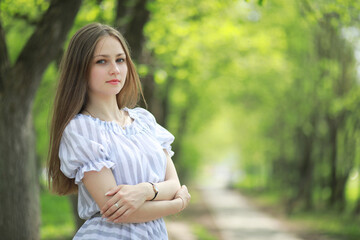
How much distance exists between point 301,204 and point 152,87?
56.6ft

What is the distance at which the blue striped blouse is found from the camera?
257 cm

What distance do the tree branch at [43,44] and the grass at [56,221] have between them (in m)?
5.90

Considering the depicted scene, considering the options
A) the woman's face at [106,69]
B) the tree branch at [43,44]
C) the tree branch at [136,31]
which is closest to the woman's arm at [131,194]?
the woman's face at [106,69]

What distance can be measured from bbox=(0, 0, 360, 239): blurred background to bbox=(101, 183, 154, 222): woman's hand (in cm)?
103

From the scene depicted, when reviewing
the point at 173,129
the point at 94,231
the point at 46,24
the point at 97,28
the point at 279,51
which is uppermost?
the point at 279,51

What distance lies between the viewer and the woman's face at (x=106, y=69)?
269cm

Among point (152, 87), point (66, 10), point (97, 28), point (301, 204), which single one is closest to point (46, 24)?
point (66, 10)

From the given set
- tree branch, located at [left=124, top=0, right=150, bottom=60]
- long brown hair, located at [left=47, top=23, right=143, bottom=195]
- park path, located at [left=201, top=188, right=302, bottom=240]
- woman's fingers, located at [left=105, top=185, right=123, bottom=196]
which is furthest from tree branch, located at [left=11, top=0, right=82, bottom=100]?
park path, located at [left=201, top=188, right=302, bottom=240]

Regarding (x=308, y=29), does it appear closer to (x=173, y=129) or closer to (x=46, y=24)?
(x=173, y=129)

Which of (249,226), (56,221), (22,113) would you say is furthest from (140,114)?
(249,226)

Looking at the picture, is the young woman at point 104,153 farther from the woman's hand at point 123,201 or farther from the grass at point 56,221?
the grass at point 56,221

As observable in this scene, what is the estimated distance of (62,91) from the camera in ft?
8.94

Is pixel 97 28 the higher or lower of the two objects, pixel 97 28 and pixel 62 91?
the higher

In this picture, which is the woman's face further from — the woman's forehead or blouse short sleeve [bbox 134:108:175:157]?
blouse short sleeve [bbox 134:108:175:157]
